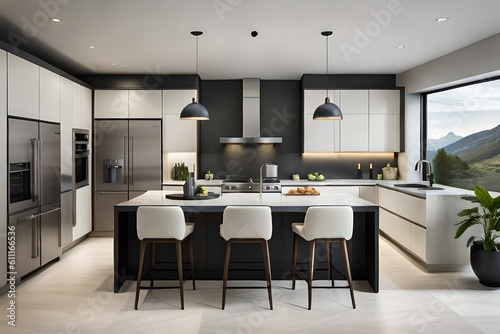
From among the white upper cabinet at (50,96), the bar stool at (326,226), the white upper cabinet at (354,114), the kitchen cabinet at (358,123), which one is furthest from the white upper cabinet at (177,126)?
the bar stool at (326,226)

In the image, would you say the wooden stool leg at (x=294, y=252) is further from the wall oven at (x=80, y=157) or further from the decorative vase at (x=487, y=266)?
Answer: the wall oven at (x=80, y=157)

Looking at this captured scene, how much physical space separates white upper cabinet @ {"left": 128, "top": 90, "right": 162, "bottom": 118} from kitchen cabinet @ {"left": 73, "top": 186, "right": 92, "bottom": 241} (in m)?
1.46

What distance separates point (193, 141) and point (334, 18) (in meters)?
3.48

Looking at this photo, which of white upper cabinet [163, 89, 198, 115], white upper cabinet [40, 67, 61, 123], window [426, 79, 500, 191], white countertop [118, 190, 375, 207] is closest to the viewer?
white countertop [118, 190, 375, 207]

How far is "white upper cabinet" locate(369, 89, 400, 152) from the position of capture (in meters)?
6.83

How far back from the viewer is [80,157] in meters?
5.99

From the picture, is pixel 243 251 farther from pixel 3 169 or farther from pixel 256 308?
pixel 3 169

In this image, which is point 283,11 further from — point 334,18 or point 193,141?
point 193,141

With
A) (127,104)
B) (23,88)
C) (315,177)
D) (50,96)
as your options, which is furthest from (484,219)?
(127,104)

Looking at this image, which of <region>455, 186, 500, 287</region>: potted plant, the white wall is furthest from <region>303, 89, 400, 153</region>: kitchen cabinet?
<region>455, 186, 500, 287</region>: potted plant

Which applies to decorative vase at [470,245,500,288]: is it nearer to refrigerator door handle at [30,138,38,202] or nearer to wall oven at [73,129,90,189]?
refrigerator door handle at [30,138,38,202]

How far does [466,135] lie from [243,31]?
3.50 metres

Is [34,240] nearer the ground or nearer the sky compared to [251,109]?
nearer the ground

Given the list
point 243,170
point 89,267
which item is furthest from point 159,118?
point 89,267
